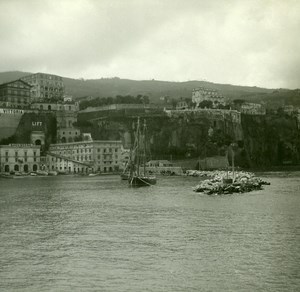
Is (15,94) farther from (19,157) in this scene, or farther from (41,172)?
(41,172)

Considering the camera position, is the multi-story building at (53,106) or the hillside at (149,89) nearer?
the multi-story building at (53,106)

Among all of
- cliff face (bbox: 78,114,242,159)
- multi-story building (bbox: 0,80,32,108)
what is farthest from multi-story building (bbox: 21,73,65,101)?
cliff face (bbox: 78,114,242,159)

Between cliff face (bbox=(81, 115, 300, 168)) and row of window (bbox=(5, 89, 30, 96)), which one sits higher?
row of window (bbox=(5, 89, 30, 96))

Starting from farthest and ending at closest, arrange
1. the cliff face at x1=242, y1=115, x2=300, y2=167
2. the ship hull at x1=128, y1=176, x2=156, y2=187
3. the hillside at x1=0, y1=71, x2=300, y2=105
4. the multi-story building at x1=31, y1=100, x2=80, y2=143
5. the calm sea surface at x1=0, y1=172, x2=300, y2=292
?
the hillside at x1=0, y1=71, x2=300, y2=105, the cliff face at x1=242, y1=115, x2=300, y2=167, the multi-story building at x1=31, y1=100, x2=80, y2=143, the ship hull at x1=128, y1=176, x2=156, y2=187, the calm sea surface at x1=0, y1=172, x2=300, y2=292

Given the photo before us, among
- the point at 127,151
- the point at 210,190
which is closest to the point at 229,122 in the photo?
the point at 127,151

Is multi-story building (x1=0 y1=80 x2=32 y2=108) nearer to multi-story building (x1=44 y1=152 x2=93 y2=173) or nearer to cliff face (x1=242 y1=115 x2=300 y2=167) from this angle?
multi-story building (x1=44 y1=152 x2=93 y2=173)

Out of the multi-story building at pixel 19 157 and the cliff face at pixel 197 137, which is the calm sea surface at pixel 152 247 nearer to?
the multi-story building at pixel 19 157

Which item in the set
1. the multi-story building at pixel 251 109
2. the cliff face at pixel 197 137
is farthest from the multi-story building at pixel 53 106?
the multi-story building at pixel 251 109
